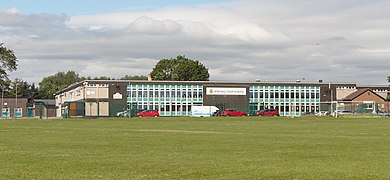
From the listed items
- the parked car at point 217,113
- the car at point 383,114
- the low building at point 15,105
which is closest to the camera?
the car at point 383,114

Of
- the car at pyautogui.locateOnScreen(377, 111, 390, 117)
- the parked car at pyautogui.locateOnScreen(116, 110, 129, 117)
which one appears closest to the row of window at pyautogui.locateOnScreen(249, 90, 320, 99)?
the car at pyautogui.locateOnScreen(377, 111, 390, 117)

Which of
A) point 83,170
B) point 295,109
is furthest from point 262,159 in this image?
point 295,109

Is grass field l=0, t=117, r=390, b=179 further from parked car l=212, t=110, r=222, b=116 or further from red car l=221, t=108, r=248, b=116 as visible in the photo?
parked car l=212, t=110, r=222, b=116

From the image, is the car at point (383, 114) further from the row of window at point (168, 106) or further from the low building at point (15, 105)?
the low building at point (15, 105)

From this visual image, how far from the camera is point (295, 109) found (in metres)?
141

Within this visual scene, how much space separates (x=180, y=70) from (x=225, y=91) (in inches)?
1790

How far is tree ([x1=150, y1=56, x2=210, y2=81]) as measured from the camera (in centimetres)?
18088

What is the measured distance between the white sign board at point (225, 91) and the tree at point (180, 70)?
140ft

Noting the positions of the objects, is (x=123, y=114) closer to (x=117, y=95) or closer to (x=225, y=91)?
(x=117, y=95)

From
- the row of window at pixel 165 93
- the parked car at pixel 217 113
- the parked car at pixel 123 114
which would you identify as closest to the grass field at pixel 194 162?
the parked car at pixel 123 114

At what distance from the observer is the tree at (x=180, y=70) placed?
18088cm

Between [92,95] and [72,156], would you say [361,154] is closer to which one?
[72,156]

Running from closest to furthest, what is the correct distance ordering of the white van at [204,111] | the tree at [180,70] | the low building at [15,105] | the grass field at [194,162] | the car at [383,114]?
the grass field at [194,162] < the car at [383,114] < the white van at [204,111] < the low building at [15,105] < the tree at [180,70]

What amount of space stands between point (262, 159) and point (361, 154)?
3.99 metres
